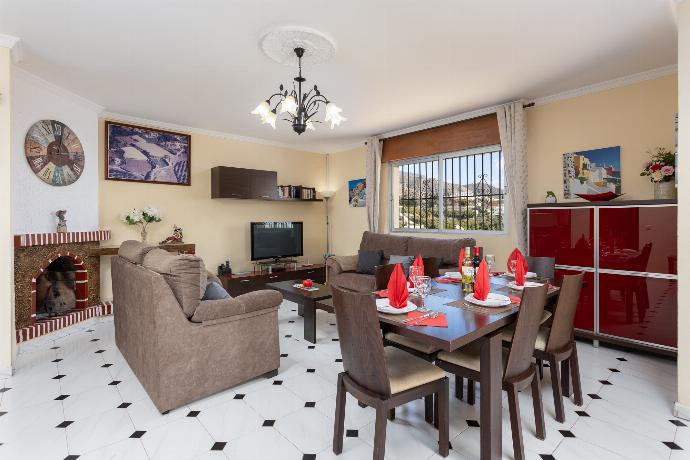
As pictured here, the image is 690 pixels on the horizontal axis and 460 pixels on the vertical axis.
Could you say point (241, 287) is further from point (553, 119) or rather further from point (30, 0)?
point (553, 119)

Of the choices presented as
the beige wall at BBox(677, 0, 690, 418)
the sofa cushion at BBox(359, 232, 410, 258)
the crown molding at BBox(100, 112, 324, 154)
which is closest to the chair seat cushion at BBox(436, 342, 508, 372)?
the beige wall at BBox(677, 0, 690, 418)

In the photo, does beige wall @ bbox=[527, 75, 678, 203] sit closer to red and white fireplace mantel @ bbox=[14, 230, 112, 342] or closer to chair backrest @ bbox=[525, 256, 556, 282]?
chair backrest @ bbox=[525, 256, 556, 282]

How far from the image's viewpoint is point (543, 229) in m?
3.83

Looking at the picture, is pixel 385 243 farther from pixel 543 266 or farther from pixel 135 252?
pixel 135 252

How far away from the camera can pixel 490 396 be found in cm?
178

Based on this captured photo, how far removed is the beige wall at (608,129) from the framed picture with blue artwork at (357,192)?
2877 millimetres

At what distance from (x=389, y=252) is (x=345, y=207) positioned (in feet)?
5.76

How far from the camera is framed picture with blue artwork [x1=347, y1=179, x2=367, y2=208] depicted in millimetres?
6449

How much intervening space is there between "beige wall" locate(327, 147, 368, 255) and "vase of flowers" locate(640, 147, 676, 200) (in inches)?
160

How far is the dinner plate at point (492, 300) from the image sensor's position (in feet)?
6.81

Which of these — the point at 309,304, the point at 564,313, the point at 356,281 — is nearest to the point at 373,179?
the point at 356,281

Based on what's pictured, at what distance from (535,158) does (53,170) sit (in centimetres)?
573

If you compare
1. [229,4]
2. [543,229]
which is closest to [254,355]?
[229,4]

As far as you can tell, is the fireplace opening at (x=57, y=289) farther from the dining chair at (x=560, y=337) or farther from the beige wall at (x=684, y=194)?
the beige wall at (x=684, y=194)
